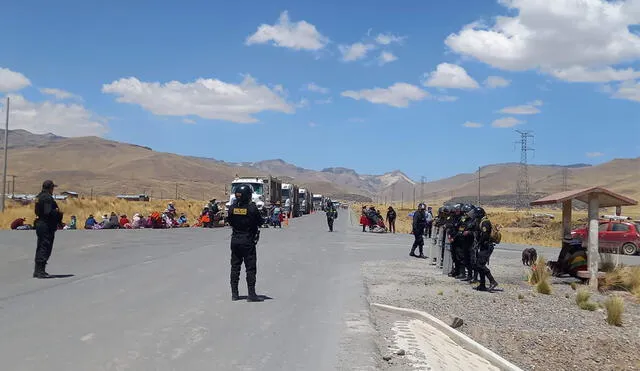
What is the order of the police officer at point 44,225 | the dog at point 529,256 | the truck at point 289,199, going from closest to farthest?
the police officer at point 44,225 → the dog at point 529,256 → the truck at point 289,199

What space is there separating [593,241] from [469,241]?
3568 millimetres

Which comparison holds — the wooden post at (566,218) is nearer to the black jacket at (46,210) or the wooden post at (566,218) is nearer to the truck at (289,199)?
the black jacket at (46,210)

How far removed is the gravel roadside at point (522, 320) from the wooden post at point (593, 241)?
0.70m

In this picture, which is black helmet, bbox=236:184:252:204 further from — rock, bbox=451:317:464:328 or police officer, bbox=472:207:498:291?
police officer, bbox=472:207:498:291

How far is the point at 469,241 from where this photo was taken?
15.3 meters

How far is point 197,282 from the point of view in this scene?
13234 mm

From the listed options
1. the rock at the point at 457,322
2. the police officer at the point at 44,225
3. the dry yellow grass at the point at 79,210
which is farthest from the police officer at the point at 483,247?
the dry yellow grass at the point at 79,210

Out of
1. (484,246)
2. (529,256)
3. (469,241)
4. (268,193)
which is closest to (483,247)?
(484,246)

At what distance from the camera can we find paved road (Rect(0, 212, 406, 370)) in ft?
23.0

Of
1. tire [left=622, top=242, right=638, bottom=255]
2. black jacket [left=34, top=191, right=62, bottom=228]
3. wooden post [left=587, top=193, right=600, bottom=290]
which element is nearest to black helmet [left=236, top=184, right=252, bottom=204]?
black jacket [left=34, top=191, right=62, bottom=228]

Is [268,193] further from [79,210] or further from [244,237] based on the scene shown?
[244,237]

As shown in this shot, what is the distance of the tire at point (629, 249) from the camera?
98.9ft

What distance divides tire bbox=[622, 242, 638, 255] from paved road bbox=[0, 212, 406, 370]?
18085 millimetres

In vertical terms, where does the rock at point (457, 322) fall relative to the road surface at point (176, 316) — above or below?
below
